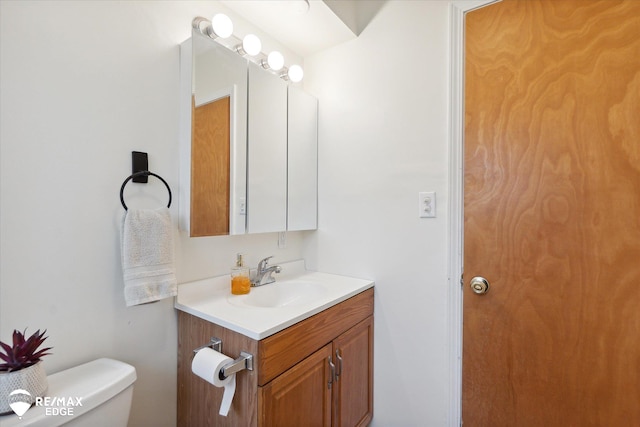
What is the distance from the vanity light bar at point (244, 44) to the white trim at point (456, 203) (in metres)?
0.82

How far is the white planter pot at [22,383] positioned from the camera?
719mm

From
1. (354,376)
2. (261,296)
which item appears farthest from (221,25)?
(354,376)

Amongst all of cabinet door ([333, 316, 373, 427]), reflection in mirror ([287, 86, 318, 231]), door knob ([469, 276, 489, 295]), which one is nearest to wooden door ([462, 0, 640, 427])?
door knob ([469, 276, 489, 295])

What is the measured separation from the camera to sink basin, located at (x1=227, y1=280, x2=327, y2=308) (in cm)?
145

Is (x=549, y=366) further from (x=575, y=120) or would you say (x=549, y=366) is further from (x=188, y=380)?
(x=188, y=380)

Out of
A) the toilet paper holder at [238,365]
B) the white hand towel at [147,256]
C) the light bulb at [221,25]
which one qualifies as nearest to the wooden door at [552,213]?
the toilet paper holder at [238,365]

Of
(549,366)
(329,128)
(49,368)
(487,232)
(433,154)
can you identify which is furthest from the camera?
(329,128)

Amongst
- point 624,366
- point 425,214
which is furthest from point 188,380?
point 624,366

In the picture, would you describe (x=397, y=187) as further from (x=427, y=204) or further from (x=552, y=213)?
(x=552, y=213)

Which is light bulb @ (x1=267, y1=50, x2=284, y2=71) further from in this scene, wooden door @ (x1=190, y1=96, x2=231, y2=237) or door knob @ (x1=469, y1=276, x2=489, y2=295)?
door knob @ (x1=469, y1=276, x2=489, y2=295)

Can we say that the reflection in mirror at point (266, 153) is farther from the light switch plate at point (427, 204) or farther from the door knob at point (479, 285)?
the door knob at point (479, 285)

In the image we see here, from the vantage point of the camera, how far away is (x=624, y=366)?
1046mm

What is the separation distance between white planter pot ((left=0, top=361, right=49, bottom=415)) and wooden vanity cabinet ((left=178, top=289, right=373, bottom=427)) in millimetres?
456

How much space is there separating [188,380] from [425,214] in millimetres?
1243
